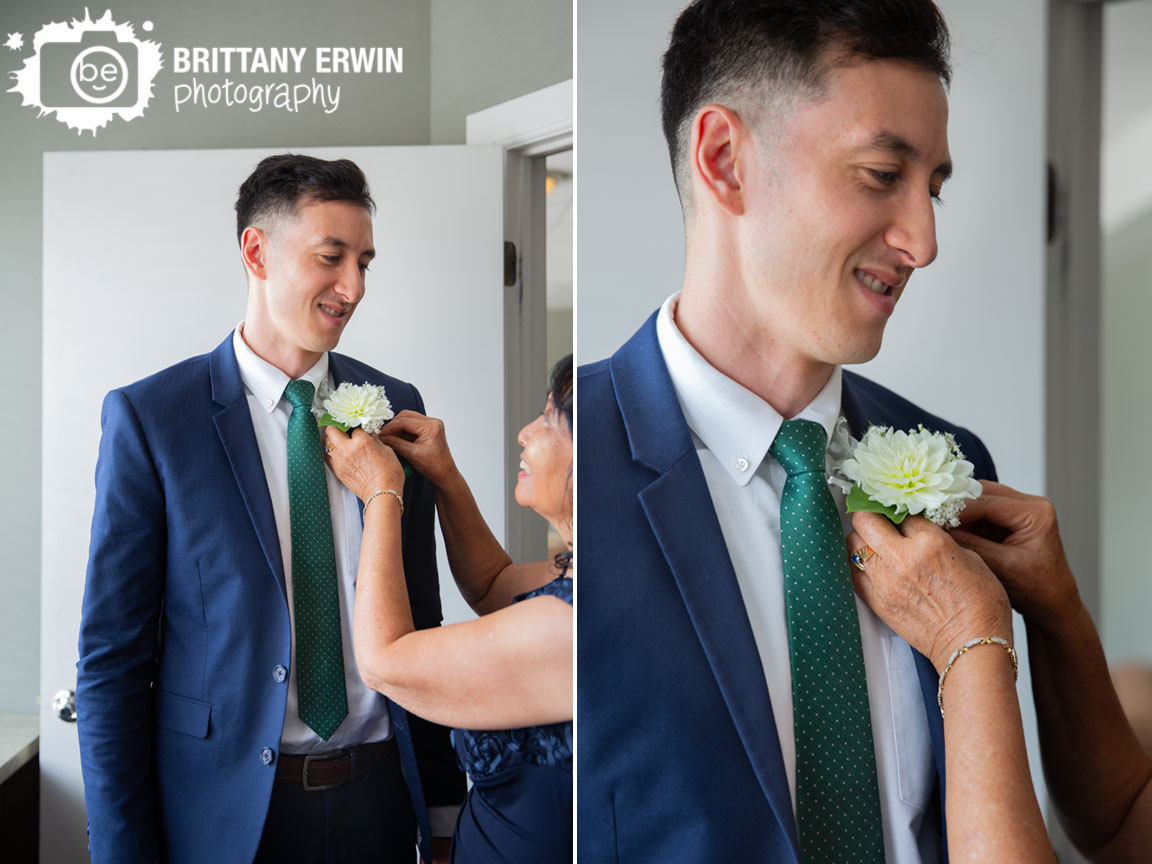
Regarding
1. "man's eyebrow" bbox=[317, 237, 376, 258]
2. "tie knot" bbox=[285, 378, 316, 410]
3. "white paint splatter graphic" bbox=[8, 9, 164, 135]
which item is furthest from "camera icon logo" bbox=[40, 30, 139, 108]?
"tie knot" bbox=[285, 378, 316, 410]

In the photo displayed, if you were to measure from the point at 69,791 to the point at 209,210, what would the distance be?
2.24 ft

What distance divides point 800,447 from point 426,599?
451 millimetres

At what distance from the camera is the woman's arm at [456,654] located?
35.0 inches

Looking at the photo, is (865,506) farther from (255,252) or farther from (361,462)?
(255,252)

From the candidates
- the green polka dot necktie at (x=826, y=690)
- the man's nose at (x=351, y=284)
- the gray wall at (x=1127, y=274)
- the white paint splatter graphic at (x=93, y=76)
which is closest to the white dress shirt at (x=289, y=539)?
the man's nose at (x=351, y=284)

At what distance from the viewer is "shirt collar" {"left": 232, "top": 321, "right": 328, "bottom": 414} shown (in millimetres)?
941

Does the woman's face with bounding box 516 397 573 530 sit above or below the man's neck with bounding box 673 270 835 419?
below

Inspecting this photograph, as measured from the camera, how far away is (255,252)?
0.96m

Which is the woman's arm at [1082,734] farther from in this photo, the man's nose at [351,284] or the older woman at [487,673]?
the man's nose at [351,284]

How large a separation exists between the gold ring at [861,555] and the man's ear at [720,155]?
0.33m

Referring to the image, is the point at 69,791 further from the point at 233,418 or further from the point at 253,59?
the point at 253,59

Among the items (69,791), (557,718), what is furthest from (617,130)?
(69,791)

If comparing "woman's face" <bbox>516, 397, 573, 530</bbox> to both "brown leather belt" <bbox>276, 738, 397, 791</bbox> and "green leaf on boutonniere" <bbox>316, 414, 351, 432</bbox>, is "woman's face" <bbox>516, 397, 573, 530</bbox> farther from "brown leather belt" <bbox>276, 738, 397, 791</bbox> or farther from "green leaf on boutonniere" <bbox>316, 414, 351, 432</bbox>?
"brown leather belt" <bbox>276, 738, 397, 791</bbox>

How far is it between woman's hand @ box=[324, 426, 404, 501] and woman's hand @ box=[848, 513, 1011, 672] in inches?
19.5
